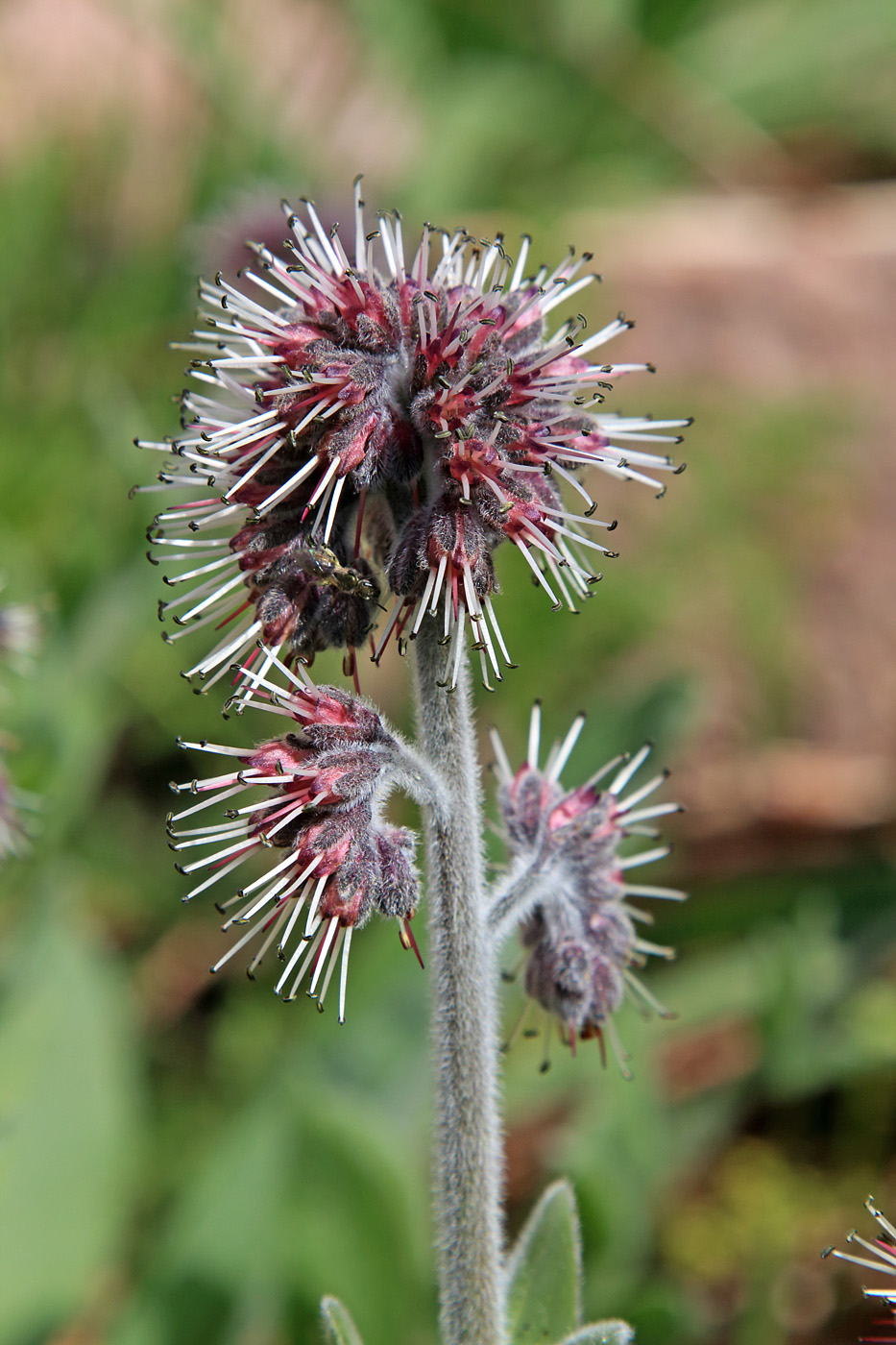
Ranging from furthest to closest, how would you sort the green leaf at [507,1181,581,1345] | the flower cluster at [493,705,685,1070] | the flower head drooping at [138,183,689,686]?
the green leaf at [507,1181,581,1345], the flower cluster at [493,705,685,1070], the flower head drooping at [138,183,689,686]

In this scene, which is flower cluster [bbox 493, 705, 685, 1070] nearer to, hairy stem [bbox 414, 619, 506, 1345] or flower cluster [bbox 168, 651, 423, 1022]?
hairy stem [bbox 414, 619, 506, 1345]

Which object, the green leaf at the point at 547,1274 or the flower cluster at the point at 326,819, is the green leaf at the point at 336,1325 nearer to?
the green leaf at the point at 547,1274

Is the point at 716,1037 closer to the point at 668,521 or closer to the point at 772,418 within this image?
the point at 668,521

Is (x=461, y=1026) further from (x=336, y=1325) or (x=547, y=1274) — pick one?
(x=547, y=1274)

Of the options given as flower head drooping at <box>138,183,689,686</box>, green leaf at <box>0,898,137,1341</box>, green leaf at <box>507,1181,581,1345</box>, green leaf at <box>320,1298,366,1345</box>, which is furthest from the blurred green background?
flower head drooping at <box>138,183,689,686</box>

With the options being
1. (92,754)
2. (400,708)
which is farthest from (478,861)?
(400,708)

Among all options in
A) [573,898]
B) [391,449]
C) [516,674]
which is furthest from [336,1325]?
[516,674]
